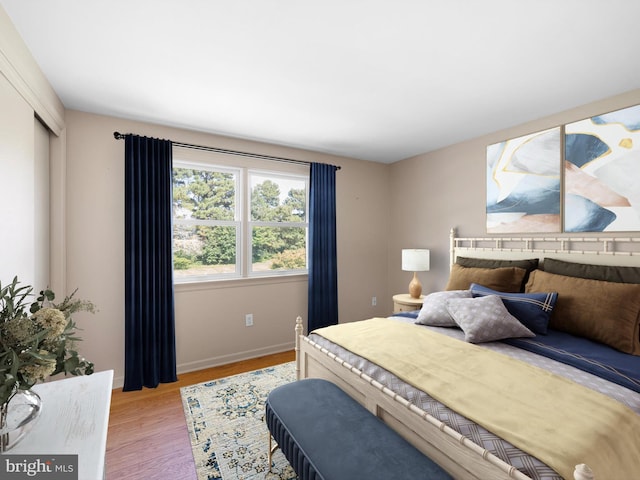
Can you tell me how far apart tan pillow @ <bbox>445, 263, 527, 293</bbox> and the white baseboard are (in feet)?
6.69

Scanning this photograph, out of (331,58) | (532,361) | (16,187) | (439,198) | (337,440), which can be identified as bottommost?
(337,440)

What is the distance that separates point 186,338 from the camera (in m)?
3.07

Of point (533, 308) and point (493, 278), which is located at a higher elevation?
point (493, 278)

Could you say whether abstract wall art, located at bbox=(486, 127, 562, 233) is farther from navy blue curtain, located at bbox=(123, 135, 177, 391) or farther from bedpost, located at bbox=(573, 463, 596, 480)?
navy blue curtain, located at bbox=(123, 135, 177, 391)

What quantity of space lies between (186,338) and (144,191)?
58.2 inches

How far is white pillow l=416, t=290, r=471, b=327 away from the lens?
7.55 feet

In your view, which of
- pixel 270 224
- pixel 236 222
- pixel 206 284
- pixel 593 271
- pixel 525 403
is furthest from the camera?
pixel 270 224

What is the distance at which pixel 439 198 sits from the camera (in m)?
3.69

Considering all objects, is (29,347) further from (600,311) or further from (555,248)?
(555,248)

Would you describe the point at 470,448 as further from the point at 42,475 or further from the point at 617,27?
the point at 617,27

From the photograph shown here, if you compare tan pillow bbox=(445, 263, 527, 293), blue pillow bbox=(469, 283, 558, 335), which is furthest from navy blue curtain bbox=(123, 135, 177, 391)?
blue pillow bbox=(469, 283, 558, 335)

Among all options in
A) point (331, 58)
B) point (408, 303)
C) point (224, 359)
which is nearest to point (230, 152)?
point (331, 58)

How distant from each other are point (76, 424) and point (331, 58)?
2139mm

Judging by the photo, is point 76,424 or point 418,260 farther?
point 418,260
